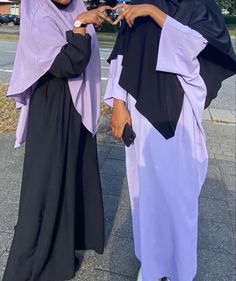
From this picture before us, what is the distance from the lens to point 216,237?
323cm

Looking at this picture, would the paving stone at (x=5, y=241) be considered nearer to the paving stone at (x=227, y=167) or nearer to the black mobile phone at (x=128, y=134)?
the black mobile phone at (x=128, y=134)

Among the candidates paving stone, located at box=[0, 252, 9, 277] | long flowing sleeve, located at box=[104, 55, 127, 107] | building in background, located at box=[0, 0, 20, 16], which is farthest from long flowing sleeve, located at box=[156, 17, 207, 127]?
building in background, located at box=[0, 0, 20, 16]

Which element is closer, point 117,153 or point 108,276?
point 108,276

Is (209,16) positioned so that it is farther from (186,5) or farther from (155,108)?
(155,108)

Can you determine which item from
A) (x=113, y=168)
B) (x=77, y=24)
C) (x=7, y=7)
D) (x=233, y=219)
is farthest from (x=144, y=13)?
(x=7, y=7)

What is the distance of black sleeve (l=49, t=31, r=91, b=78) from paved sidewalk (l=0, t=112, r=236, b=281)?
4.46ft

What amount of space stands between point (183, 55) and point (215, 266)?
162 centimetres

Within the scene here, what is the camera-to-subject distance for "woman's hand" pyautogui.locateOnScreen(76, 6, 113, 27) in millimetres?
2012

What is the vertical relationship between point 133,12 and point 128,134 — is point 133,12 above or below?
above

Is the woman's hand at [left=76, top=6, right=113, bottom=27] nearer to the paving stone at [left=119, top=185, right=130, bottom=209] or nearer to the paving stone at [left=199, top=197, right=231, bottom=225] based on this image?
the paving stone at [left=119, top=185, right=130, bottom=209]

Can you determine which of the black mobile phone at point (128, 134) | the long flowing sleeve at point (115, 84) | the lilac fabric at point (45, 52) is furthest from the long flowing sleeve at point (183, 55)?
the lilac fabric at point (45, 52)

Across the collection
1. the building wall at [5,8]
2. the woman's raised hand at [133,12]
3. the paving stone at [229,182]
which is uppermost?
the woman's raised hand at [133,12]

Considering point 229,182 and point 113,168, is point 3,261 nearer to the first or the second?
point 113,168

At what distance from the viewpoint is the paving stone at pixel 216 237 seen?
3082 mm
